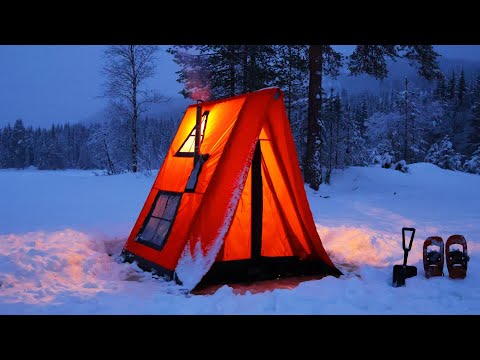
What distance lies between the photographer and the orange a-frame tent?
5.54 metres

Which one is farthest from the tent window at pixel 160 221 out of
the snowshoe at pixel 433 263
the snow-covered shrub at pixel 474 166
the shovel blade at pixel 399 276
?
the snow-covered shrub at pixel 474 166

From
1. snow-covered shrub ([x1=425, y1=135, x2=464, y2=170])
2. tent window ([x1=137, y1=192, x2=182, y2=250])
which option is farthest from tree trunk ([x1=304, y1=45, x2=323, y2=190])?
snow-covered shrub ([x1=425, y1=135, x2=464, y2=170])

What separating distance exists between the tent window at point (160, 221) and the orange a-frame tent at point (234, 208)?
0.02 meters

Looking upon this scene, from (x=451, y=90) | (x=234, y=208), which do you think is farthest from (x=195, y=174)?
(x=451, y=90)

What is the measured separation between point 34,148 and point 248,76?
188 feet

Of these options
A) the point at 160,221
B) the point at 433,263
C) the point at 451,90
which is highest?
the point at 451,90

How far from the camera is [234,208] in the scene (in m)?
5.48

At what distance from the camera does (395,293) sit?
484cm

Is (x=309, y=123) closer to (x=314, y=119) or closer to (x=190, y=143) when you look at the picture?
(x=314, y=119)

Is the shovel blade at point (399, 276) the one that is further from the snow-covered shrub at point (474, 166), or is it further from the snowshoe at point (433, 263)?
the snow-covered shrub at point (474, 166)

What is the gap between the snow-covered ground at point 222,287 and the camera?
4250 mm

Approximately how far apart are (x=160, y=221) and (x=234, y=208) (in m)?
1.57
